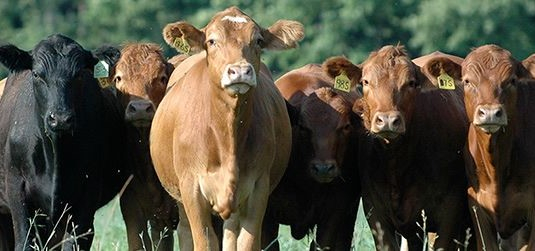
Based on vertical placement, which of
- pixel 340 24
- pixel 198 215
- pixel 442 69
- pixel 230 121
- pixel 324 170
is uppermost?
pixel 340 24

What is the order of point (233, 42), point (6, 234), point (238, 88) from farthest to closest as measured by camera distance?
point (6, 234) → point (233, 42) → point (238, 88)

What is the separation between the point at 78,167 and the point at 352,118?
242cm

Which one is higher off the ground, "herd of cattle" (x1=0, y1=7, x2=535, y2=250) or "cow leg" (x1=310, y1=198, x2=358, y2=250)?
"herd of cattle" (x1=0, y1=7, x2=535, y2=250)

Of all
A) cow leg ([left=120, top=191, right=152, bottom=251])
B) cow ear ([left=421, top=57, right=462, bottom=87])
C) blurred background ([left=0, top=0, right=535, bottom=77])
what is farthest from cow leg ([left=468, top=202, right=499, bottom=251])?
blurred background ([left=0, top=0, right=535, bottom=77])

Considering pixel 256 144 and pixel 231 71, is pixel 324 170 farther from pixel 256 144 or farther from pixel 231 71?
pixel 231 71

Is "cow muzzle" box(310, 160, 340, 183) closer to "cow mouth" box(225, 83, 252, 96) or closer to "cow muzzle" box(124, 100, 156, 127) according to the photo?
A: "cow muzzle" box(124, 100, 156, 127)

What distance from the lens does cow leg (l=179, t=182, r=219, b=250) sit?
10828 millimetres

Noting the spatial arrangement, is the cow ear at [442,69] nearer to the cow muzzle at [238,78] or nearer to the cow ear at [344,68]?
the cow ear at [344,68]

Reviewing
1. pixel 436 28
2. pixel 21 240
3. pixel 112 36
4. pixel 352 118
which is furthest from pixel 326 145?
pixel 112 36

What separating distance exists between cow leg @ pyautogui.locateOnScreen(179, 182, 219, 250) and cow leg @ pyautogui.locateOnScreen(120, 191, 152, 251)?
1785 millimetres

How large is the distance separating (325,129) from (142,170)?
5.34 feet

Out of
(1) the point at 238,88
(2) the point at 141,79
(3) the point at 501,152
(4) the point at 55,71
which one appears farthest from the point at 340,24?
(1) the point at 238,88

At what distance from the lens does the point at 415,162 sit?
1211cm

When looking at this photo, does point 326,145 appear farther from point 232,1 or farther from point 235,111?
point 232,1
